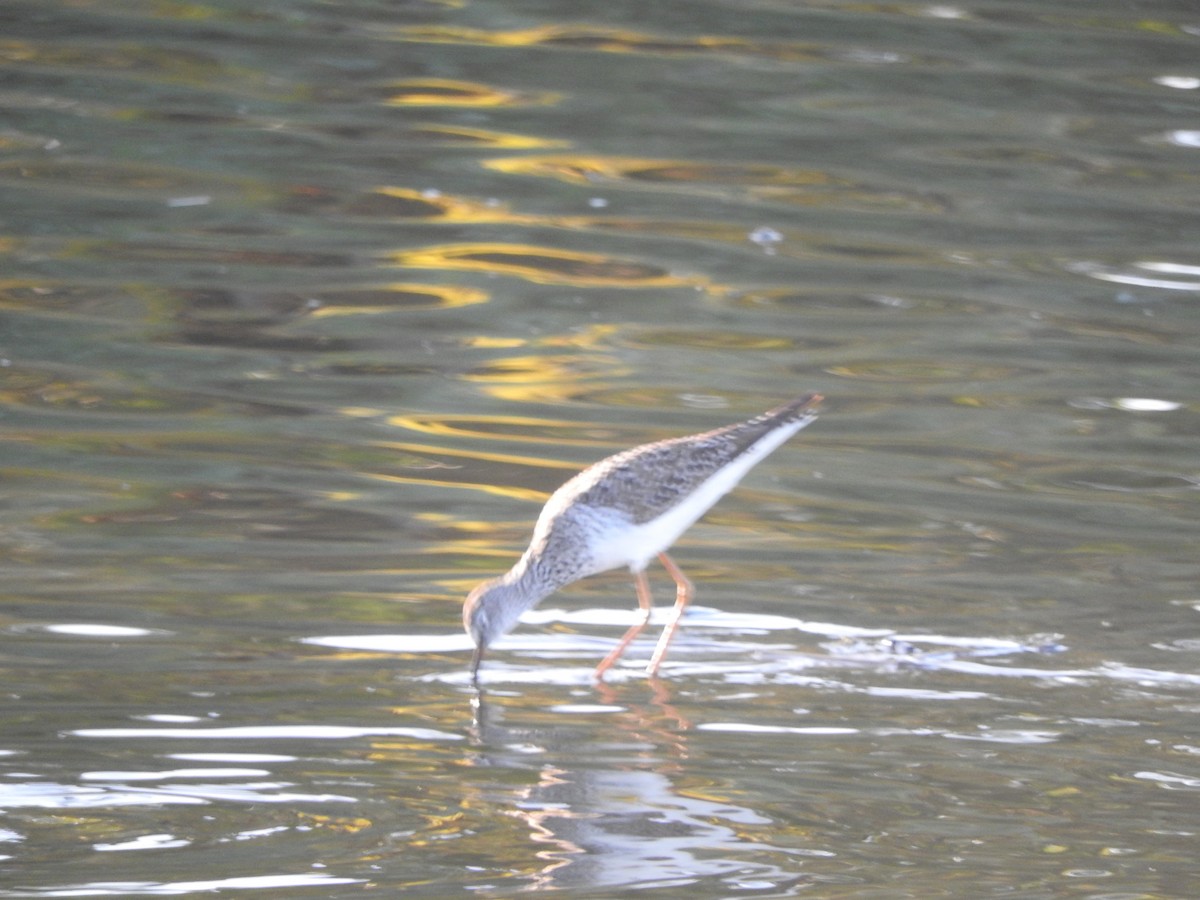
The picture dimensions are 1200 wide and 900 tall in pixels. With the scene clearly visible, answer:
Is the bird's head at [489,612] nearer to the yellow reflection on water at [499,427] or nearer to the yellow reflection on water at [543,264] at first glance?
the yellow reflection on water at [499,427]

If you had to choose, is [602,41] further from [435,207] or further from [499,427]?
[499,427]

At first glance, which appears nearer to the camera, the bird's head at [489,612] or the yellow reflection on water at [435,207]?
the bird's head at [489,612]

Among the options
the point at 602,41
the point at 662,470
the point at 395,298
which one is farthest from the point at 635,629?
the point at 602,41

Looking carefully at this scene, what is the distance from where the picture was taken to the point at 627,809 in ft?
15.2

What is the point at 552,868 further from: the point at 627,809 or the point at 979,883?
the point at 979,883

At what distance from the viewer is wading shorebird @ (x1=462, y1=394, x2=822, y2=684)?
6.05 m

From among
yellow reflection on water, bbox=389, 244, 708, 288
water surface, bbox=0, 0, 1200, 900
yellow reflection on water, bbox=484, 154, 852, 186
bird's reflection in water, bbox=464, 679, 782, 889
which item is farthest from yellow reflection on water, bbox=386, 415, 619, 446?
bird's reflection in water, bbox=464, 679, 782, 889

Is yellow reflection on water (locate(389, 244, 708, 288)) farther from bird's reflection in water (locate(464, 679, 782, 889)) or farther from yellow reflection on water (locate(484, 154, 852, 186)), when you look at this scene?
bird's reflection in water (locate(464, 679, 782, 889))

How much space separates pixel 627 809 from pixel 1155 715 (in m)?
1.78

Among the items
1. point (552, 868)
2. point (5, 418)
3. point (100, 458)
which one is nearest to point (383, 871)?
point (552, 868)

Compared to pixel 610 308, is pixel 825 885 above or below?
below

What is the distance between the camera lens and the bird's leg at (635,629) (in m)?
5.82

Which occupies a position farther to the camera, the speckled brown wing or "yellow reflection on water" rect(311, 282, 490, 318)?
"yellow reflection on water" rect(311, 282, 490, 318)

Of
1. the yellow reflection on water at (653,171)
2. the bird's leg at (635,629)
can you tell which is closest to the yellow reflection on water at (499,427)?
the bird's leg at (635,629)
